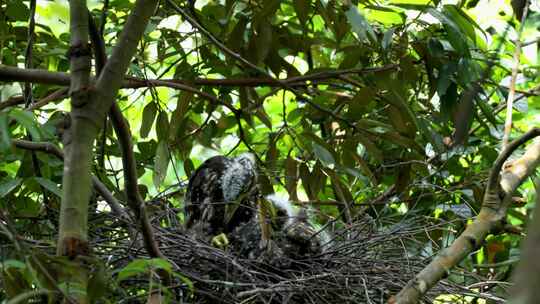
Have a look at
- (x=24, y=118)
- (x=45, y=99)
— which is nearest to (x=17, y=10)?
(x=45, y=99)

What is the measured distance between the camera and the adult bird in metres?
1.92

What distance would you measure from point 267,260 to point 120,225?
359 millimetres

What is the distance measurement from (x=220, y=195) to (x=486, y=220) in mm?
981

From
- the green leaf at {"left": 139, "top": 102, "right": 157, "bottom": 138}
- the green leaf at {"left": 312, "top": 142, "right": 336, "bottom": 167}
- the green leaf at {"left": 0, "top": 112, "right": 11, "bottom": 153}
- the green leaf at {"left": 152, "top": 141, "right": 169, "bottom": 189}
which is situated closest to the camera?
the green leaf at {"left": 0, "top": 112, "right": 11, "bottom": 153}

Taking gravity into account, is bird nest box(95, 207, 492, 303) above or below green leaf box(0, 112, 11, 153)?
below

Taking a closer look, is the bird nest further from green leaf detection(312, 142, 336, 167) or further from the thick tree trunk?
the thick tree trunk

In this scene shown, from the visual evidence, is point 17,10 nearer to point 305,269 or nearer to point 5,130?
point 305,269

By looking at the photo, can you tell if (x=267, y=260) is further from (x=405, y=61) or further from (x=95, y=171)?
(x=405, y=61)

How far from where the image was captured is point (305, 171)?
1993mm

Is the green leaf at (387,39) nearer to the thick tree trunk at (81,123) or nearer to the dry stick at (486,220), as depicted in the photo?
the dry stick at (486,220)

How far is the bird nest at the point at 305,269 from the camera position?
1.43 meters

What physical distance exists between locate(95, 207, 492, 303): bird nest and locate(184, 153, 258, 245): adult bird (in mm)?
165

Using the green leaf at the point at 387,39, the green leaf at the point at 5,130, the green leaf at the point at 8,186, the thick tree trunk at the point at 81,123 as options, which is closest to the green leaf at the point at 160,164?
the green leaf at the point at 8,186

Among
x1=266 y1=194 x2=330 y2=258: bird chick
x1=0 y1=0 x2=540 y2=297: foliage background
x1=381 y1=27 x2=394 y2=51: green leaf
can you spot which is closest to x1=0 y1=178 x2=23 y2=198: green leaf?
x1=0 y1=0 x2=540 y2=297: foliage background
